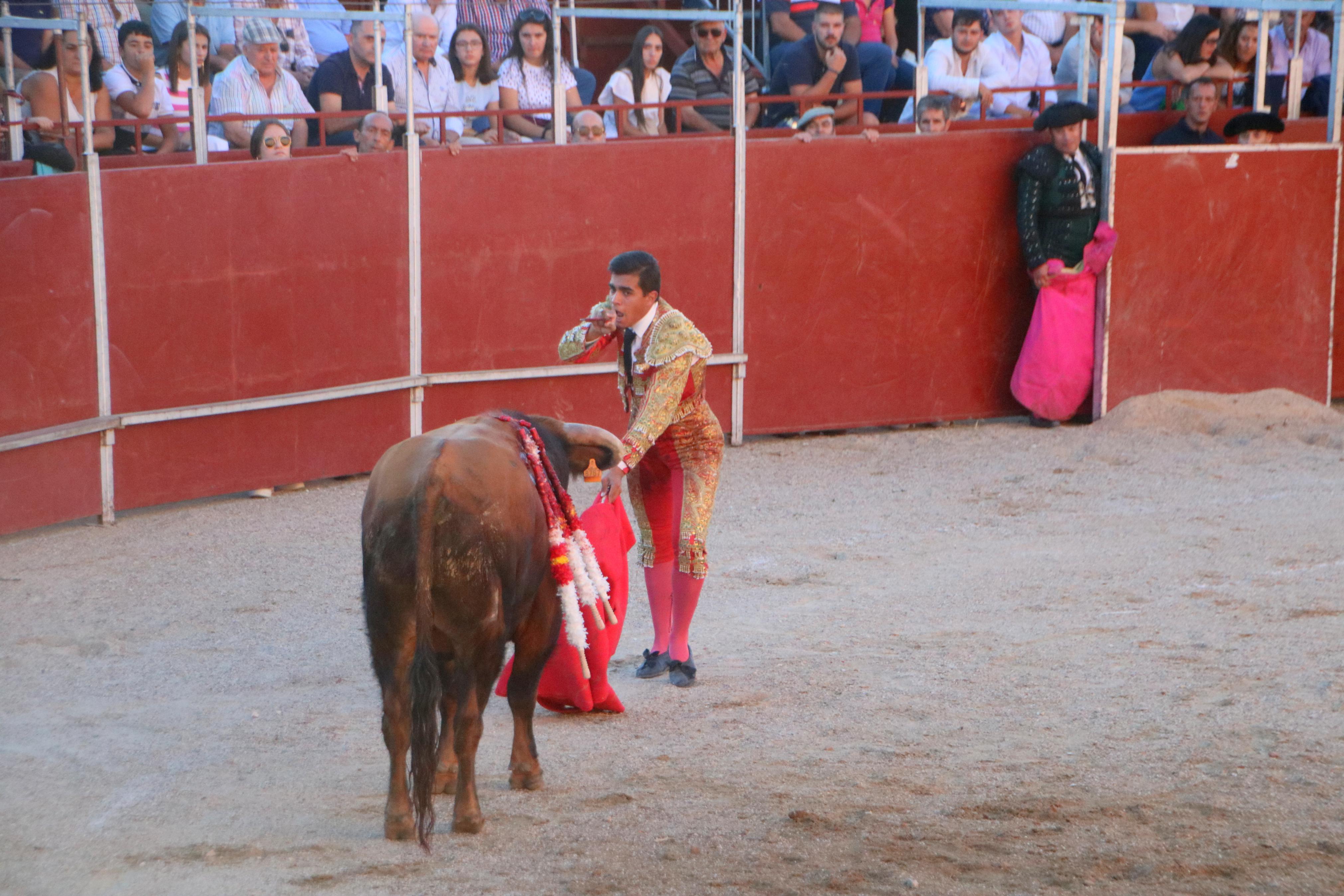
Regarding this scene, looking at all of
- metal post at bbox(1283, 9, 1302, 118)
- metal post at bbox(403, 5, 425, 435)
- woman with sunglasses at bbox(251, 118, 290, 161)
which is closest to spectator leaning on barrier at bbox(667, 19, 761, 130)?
metal post at bbox(403, 5, 425, 435)

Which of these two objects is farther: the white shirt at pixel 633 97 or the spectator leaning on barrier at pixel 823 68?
the spectator leaning on barrier at pixel 823 68

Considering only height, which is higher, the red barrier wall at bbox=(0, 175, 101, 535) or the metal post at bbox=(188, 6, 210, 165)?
the metal post at bbox=(188, 6, 210, 165)

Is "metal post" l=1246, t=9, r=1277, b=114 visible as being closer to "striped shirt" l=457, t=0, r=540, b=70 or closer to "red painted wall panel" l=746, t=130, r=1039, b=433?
"red painted wall panel" l=746, t=130, r=1039, b=433

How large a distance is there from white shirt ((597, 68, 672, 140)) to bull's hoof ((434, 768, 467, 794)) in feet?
22.8

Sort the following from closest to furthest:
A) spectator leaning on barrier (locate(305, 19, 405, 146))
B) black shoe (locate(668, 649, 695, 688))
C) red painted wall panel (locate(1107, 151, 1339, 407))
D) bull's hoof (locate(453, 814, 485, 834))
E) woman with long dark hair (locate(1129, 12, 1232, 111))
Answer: bull's hoof (locate(453, 814, 485, 834)) → black shoe (locate(668, 649, 695, 688)) → spectator leaning on barrier (locate(305, 19, 405, 146)) → red painted wall panel (locate(1107, 151, 1339, 407)) → woman with long dark hair (locate(1129, 12, 1232, 111))

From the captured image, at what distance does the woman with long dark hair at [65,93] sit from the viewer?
8391 millimetres

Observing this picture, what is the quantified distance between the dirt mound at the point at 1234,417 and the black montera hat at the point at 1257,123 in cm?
174

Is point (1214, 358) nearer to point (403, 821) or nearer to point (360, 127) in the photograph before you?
point (360, 127)

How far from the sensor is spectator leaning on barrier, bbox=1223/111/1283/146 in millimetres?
10477

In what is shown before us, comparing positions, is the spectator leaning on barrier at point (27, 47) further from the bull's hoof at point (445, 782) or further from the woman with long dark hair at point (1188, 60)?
the woman with long dark hair at point (1188, 60)

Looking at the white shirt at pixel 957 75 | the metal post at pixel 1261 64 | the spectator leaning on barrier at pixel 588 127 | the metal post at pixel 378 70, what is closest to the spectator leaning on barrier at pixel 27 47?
the metal post at pixel 378 70

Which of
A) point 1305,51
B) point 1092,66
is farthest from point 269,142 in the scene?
point 1305,51

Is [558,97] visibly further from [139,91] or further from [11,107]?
[11,107]

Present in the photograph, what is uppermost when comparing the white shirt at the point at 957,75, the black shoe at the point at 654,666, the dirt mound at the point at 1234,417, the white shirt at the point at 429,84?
the white shirt at the point at 957,75
